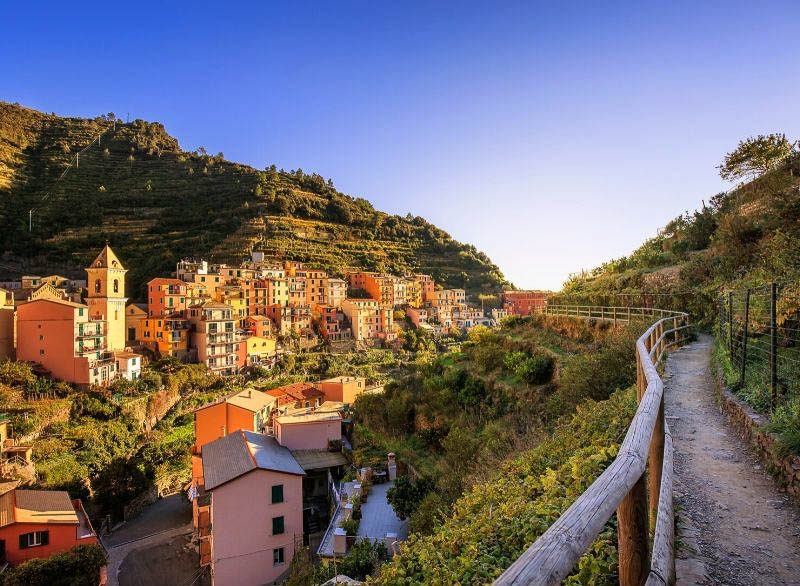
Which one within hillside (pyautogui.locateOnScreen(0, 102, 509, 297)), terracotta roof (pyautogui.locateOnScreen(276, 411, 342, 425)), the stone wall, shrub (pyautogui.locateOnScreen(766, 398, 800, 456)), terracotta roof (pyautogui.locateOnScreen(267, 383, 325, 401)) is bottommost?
terracotta roof (pyautogui.locateOnScreen(267, 383, 325, 401))

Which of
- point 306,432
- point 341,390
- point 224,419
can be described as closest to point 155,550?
point 224,419

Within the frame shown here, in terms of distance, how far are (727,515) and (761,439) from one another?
167 centimetres

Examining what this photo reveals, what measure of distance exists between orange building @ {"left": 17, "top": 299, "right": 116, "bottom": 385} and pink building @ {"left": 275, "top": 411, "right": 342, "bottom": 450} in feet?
61.3

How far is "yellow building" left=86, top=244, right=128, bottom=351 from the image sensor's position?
37594mm

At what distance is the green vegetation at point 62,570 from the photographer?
1484cm

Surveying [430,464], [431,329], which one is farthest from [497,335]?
[431,329]

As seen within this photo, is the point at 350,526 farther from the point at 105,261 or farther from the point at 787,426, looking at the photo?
the point at 105,261

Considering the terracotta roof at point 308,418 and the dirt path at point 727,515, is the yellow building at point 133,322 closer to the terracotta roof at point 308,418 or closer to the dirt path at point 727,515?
the terracotta roof at point 308,418

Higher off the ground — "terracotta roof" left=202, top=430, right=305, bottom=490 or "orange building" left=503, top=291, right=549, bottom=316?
"orange building" left=503, top=291, right=549, bottom=316


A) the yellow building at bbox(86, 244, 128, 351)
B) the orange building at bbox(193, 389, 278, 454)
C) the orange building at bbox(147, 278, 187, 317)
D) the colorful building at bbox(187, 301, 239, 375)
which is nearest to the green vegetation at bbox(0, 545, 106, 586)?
the orange building at bbox(193, 389, 278, 454)

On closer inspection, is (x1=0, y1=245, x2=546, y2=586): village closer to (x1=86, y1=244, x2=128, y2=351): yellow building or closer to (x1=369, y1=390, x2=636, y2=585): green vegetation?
(x1=86, y1=244, x2=128, y2=351): yellow building

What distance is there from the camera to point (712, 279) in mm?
15398

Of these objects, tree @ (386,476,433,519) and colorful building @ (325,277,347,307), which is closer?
tree @ (386,476,433,519)

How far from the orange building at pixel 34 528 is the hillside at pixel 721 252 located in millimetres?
23666
